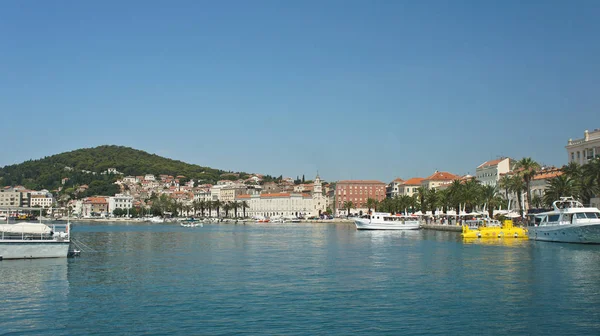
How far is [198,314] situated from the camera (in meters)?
22.2

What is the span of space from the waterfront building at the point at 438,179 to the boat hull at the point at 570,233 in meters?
98.9

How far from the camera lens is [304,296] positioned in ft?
84.7

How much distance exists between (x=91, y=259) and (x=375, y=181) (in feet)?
510

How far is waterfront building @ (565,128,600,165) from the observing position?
81562 mm

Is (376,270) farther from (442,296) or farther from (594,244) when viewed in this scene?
(594,244)

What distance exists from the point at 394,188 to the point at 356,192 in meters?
12.3

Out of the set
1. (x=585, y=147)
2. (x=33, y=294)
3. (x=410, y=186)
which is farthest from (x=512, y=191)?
(x=33, y=294)

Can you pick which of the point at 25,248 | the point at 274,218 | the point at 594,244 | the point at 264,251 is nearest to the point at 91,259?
the point at 25,248

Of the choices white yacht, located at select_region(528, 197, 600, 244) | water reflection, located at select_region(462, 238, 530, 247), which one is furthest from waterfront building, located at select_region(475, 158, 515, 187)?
white yacht, located at select_region(528, 197, 600, 244)

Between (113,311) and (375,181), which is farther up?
(375,181)

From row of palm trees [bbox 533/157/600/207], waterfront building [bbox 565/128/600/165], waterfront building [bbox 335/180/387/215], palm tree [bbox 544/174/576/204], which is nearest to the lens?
row of palm trees [bbox 533/157/600/207]

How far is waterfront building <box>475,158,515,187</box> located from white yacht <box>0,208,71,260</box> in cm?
8703

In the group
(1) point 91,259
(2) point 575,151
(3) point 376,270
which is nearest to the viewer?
(3) point 376,270

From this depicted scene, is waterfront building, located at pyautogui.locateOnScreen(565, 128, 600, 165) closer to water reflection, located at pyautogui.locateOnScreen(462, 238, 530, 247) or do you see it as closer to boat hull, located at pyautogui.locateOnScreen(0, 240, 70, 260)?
water reflection, located at pyautogui.locateOnScreen(462, 238, 530, 247)
